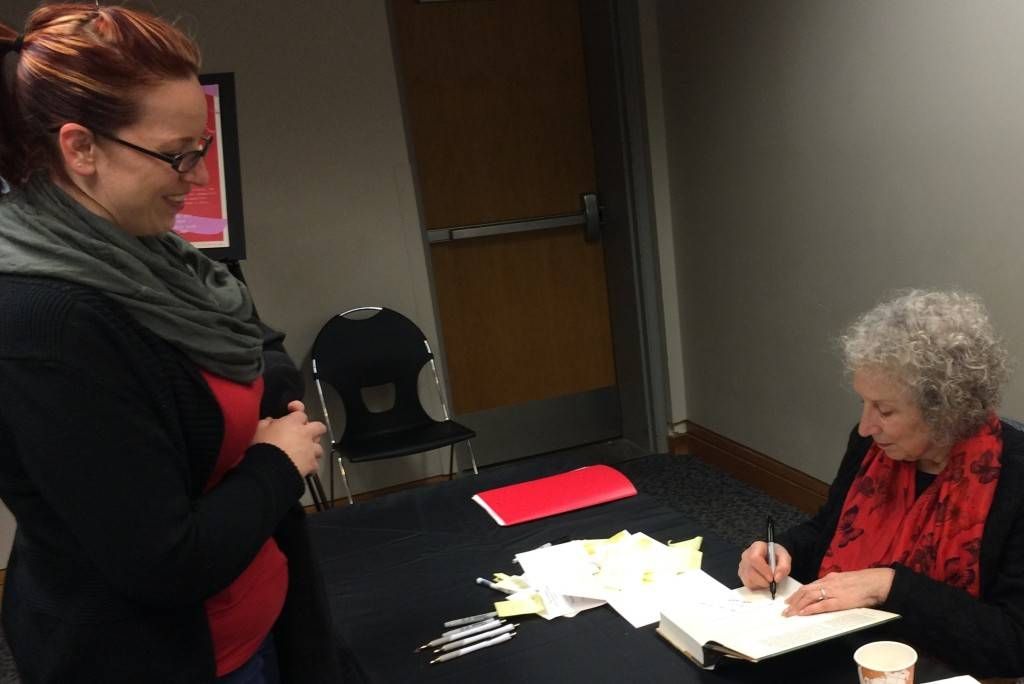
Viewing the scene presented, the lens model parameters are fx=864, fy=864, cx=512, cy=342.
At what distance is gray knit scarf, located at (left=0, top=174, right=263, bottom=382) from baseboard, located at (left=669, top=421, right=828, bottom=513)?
2691mm

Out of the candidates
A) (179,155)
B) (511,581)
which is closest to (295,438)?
(179,155)

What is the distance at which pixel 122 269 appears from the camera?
0.92 metres

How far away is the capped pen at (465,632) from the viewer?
132cm

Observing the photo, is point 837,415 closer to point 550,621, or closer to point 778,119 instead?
point 778,119

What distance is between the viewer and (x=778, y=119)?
3.11m

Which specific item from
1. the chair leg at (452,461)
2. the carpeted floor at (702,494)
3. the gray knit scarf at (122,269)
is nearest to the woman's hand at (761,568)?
the gray knit scarf at (122,269)

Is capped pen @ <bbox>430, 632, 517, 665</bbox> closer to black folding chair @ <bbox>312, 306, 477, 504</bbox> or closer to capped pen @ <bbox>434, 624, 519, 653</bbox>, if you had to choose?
capped pen @ <bbox>434, 624, 519, 653</bbox>

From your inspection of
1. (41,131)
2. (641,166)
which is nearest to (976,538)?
(41,131)

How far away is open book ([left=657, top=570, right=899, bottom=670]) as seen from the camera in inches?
45.1

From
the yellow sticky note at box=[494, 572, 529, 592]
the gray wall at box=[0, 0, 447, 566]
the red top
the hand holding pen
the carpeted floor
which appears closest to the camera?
the red top

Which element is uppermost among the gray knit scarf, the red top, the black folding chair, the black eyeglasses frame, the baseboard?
the black eyeglasses frame

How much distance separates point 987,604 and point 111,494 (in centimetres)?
120

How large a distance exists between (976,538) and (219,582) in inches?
42.9

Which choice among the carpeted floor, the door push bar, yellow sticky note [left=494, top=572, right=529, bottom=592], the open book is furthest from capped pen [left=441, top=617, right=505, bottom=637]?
the door push bar
